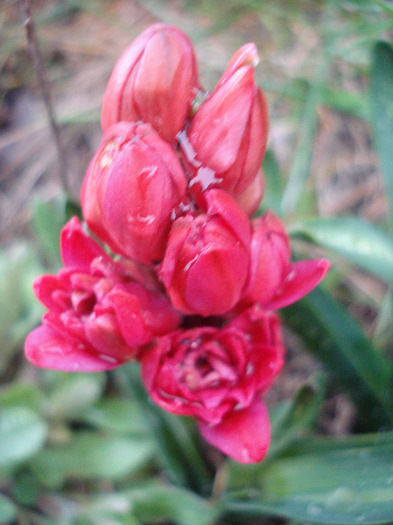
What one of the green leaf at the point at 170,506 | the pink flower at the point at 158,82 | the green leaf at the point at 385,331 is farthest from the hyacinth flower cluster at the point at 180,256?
the green leaf at the point at 385,331

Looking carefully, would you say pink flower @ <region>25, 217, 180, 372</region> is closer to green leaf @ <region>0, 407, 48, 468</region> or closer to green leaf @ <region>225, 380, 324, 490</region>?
green leaf @ <region>225, 380, 324, 490</region>

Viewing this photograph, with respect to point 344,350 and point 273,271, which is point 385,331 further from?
point 273,271

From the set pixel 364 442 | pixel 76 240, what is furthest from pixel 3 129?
pixel 364 442

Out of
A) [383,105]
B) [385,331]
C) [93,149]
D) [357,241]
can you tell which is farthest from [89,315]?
[93,149]

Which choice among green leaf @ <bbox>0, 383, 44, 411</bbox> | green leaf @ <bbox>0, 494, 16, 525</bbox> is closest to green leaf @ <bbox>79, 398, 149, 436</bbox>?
green leaf @ <bbox>0, 383, 44, 411</bbox>

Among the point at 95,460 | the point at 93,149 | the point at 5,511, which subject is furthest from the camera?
the point at 93,149

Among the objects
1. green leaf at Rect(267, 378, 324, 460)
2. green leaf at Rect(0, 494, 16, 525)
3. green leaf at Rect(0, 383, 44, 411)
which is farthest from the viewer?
green leaf at Rect(0, 383, 44, 411)
